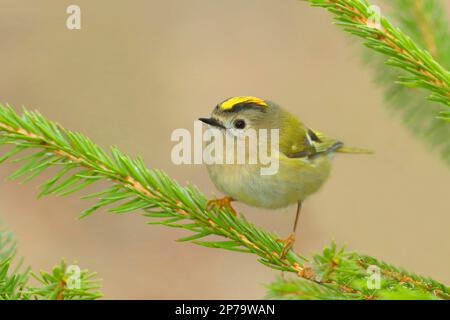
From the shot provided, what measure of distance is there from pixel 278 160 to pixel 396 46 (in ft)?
2.69

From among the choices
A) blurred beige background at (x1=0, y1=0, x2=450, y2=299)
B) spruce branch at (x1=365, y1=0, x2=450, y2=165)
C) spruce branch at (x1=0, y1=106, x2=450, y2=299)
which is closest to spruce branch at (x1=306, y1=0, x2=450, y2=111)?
spruce branch at (x1=0, y1=106, x2=450, y2=299)

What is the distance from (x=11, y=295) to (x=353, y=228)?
329cm

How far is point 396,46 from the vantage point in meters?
1.12

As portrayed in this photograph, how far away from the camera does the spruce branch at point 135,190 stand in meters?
1.20

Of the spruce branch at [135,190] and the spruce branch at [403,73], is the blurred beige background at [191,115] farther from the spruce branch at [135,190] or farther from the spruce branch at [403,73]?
the spruce branch at [135,190]

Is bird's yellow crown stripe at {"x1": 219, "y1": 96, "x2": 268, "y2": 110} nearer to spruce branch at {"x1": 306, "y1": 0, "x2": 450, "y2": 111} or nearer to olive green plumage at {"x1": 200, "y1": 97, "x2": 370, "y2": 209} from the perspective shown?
olive green plumage at {"x1": 200, "y1": 97, "x2": 370, "y2": 209}

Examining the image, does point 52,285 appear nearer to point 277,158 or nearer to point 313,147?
point 277,158

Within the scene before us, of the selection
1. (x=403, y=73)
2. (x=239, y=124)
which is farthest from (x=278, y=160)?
(x=403, y=73)

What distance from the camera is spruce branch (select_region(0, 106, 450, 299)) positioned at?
1195mm

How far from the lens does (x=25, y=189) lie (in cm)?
399

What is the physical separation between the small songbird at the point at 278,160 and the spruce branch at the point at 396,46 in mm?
583

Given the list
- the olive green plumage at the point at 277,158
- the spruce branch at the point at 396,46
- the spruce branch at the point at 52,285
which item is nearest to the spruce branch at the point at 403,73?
the olive green plumage at the point at 277,158

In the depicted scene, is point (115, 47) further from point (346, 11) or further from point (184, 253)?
point (346, 11)
